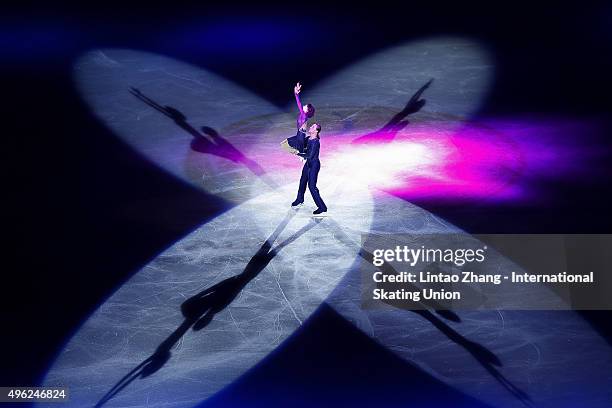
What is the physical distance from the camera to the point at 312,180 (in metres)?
6.20

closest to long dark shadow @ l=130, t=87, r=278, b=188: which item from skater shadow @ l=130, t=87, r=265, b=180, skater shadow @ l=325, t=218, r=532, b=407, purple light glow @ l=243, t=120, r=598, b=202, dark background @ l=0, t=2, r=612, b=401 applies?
skater shadow @ l=130, t=87, r=265, b=180

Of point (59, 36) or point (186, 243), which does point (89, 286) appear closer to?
point (186, 243)

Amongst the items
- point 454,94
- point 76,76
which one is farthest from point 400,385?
point 76,76

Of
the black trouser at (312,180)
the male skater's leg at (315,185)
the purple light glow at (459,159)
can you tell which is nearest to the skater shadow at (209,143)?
the purple light glow at (459,159)

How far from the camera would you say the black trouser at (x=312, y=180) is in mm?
6184

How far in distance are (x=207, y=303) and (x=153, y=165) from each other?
2.08m

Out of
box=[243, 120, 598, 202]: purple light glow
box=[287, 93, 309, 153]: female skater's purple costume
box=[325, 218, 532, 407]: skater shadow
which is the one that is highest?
box=[287, 93, 309, 153]: female skater's purple costume

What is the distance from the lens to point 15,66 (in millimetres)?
8258

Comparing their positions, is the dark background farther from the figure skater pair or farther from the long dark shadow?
the figure skater pair

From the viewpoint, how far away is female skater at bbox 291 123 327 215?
611cm

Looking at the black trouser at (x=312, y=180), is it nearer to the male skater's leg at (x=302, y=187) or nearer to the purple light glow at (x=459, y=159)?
the male skater's leg at (x=302, y=187)

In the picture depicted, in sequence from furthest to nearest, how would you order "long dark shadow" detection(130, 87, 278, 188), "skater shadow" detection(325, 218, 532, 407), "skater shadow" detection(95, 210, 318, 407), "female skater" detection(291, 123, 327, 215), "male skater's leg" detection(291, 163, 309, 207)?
"long dark shadow" detection(130, 87, 278, 188)
"male skater's leg" detection(291, 163, 309, 207)
"female skater" detection(291, 123, 327, 215)
"skater shadow" detection(95, 210, 318, 407)
"skater shadow" detection(325, 218, 532, 407)

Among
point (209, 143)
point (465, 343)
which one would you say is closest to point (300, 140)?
point (209, 143)

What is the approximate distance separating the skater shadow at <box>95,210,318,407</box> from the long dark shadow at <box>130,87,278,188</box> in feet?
2.97
